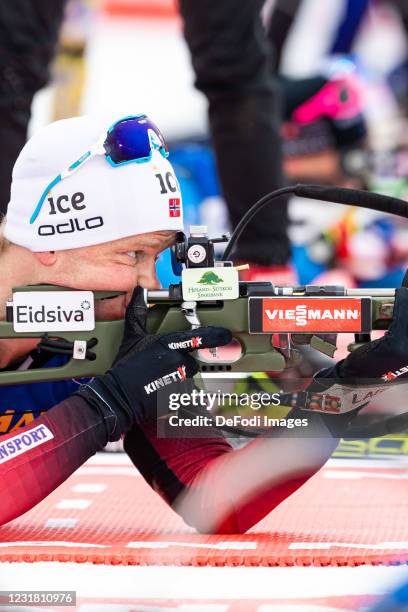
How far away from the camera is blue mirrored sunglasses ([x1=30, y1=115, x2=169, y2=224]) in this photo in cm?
206

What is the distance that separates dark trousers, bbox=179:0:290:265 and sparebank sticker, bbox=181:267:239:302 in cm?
143

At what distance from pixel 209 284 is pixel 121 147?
29 centimetres

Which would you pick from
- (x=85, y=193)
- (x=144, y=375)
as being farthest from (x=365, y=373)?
(x=85, y=193)

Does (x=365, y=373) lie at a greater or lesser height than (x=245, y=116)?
lesser

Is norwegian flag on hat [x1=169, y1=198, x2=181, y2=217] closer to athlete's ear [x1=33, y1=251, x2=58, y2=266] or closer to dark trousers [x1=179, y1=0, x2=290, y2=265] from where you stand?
athlete's ear [x1=33, y1=251, x2=58, y2=266]

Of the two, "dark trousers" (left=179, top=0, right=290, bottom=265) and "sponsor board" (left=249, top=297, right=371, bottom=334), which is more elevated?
"dark trousers" (left=179, top=0, right=290, bottom=265)

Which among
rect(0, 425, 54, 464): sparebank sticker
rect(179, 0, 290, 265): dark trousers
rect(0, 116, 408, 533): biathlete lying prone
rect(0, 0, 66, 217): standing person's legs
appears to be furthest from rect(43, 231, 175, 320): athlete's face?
rect(179, 0, 290, 265): dark trousers

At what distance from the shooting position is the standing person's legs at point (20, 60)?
3.09 m

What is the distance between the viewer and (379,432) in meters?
2.08

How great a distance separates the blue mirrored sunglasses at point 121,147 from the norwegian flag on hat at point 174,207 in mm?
83

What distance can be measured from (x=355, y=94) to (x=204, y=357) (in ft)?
11.9

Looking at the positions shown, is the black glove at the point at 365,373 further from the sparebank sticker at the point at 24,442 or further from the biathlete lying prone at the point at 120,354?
the sparebank sticker at the point at 24,442

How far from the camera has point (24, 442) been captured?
1.94 meters

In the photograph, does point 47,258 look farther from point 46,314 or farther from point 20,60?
point 20,60
